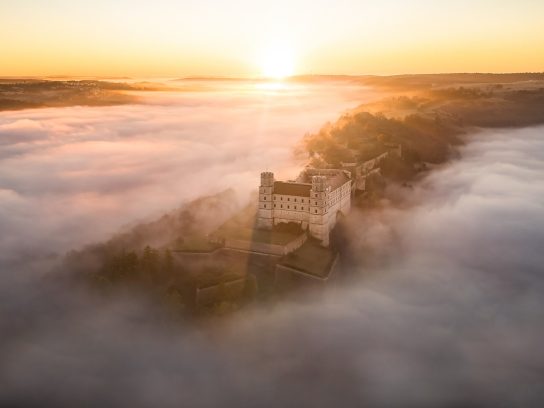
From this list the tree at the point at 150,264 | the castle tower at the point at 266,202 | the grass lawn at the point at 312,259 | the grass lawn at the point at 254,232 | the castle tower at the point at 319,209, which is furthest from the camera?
the tree at the point at 150,264

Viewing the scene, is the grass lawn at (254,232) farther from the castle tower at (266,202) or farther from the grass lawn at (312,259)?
the grass lawn at (312,259)

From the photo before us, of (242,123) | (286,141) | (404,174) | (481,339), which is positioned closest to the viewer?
(481,339)

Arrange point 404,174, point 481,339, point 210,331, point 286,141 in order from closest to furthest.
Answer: point 210,331, point 481,339, point 404,174, point 286,141

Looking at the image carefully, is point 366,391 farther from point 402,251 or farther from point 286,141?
point 286,141

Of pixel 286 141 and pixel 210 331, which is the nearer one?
pixel 210 331

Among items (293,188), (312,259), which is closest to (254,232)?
(293,188)

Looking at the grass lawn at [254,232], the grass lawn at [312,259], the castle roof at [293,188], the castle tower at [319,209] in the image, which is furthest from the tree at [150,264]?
the castle tower at [319,209]

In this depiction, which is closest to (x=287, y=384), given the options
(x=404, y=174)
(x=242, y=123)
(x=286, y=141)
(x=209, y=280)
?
(x=209, y=280)
